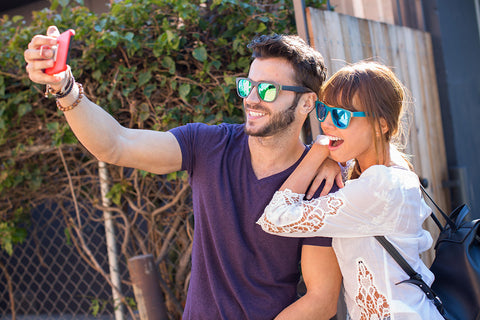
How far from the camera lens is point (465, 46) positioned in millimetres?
4531

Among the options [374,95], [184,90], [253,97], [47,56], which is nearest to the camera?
[47,56]

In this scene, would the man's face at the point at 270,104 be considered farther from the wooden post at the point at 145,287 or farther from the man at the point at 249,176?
the wooden post at the point at 145,287

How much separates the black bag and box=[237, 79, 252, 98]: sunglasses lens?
2.77 ft

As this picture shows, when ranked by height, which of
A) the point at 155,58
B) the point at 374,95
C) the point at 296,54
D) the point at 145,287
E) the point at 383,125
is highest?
the point at 155,58

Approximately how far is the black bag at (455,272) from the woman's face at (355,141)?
13.2 inches

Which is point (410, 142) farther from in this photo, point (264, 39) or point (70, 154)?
point (70, 154)

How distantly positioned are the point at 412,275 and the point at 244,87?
103cm

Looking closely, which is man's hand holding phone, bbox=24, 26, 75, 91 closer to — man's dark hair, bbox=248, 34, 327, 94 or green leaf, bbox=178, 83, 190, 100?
man's dark hair, bbox=248, 34, 327, 94

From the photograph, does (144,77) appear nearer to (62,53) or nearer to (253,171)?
(253,171)

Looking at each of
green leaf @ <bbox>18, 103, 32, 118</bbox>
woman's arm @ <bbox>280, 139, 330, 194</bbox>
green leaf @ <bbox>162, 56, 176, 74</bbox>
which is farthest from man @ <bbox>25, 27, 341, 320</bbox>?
green leaf @ <bbox>18, 103, 32, 118</bbox>

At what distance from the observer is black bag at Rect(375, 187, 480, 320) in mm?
1663

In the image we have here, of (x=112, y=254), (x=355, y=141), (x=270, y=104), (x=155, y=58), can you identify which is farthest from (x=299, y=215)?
(x=112, y=254)

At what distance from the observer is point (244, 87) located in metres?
2.13

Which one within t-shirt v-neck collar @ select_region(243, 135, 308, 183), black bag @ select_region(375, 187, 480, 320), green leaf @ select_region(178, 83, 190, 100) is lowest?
black bag @ select_region(375, 187, 480, 320)
